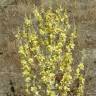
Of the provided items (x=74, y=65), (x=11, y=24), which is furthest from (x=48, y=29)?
(x=11, y=24)

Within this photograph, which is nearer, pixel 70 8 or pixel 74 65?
pixel 74 65

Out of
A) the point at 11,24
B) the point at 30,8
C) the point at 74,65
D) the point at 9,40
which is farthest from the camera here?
the point at 30,8

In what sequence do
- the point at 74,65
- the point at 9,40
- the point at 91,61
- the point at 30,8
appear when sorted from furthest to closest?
the point at 30,8
the point at 9,40
the point at 91,61
the point at 74,65

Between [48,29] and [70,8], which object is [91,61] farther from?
[70,8]

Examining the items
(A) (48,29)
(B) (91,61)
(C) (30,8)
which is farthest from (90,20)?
(A) (48,29)

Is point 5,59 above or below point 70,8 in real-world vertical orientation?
below

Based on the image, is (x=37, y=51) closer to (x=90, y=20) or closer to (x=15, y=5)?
(x=90, y=20)
